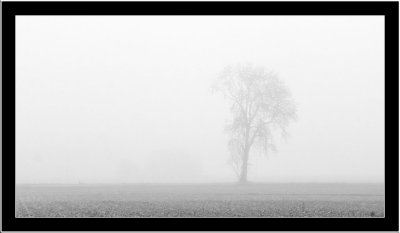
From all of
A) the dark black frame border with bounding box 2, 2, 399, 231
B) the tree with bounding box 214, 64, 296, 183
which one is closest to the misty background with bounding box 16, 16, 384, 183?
the tree with bounding box 214, 64, 296, 183

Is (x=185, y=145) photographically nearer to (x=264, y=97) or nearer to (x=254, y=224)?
(x=264, y=97)

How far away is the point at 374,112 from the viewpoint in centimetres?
11000

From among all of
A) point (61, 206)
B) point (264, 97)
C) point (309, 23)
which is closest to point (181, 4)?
point (61, 206)

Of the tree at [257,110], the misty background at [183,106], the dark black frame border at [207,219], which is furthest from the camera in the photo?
Answer: the misty background at [183,106]

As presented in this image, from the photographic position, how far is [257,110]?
158ft

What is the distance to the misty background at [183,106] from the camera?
107938 mm

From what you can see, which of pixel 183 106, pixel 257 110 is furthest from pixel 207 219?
pixel 183 106

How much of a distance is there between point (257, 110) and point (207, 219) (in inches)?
1223

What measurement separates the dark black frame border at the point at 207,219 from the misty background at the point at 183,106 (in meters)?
58.6

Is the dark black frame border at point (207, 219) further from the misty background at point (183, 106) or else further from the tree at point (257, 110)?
the misty background at point (183, 106)

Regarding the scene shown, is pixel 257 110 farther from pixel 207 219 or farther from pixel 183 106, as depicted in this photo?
pixel 183 106

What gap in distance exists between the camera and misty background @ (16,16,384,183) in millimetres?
107938

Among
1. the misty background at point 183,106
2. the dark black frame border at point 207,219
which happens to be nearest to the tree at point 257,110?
the dark black frame border at point 207,219

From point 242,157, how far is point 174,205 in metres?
23.9
